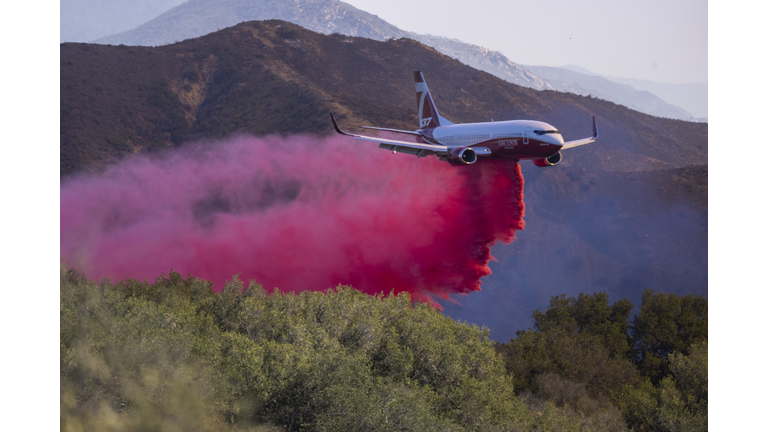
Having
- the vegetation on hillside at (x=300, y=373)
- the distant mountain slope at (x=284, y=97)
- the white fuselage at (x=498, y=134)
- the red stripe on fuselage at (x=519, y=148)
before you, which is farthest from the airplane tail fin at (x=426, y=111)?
the distant mountain slope at (x=284, y=97)

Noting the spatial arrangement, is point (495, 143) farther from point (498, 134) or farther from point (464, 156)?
point (464, 156)

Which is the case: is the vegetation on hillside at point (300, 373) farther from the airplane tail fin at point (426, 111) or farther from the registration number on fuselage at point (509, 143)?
the airplane tail fin at point (426, 111)

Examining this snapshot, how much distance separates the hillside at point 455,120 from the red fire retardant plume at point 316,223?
1869cm

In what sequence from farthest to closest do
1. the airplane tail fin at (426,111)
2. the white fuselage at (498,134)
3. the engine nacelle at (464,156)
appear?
the airplane tail fin at (426,111) → the engine nacelle at (464,156) → the white fuselage at (498,134)

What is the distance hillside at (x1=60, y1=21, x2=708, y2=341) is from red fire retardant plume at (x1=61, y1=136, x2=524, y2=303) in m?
18.7

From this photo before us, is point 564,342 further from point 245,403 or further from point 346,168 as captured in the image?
point 245,403

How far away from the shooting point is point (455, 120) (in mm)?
104125

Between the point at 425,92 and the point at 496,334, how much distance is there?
118ft

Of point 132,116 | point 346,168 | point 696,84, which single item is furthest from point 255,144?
point 696,84

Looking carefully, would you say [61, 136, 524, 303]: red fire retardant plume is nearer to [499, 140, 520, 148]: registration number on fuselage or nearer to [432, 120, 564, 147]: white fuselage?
[432, 120, 564, 147]: white fuselage

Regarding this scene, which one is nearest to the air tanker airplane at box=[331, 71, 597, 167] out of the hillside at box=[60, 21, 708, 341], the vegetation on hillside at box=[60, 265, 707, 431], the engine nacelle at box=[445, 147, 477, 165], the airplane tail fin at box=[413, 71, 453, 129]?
the engine nacelle at box=[445, 147, 477, 165]

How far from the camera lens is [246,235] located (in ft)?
170

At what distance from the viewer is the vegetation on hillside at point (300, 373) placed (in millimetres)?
19422

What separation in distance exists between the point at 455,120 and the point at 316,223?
193 feet
